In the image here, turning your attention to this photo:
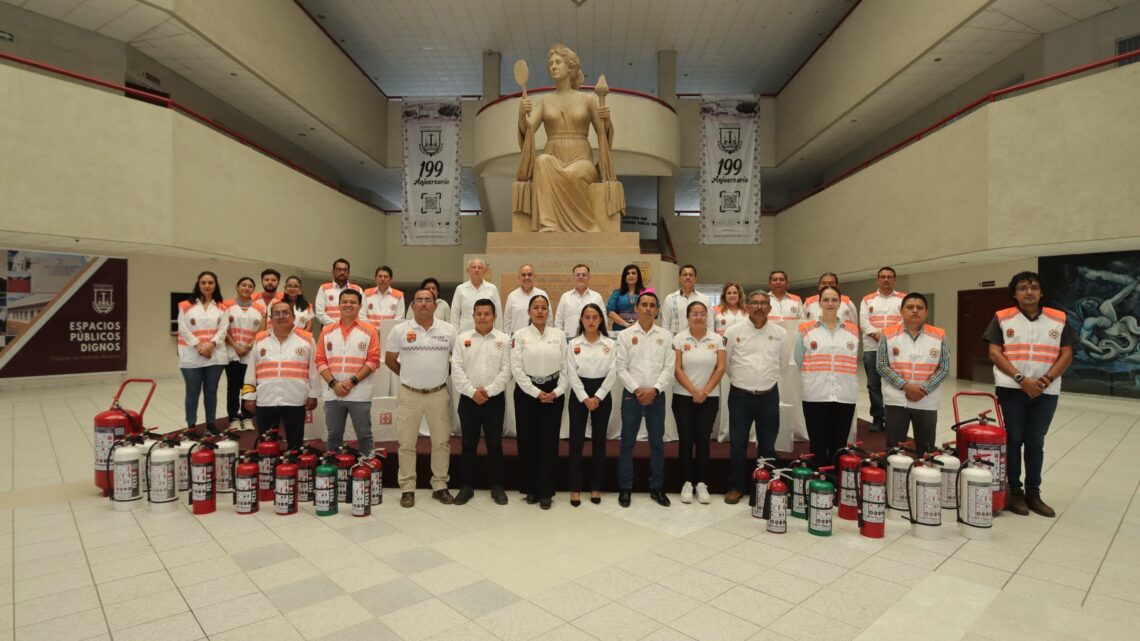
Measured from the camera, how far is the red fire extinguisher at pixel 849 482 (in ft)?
11.8

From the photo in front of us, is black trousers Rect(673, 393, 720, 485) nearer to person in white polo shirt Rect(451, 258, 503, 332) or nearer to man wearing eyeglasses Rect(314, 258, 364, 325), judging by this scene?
person in white polo shirt Rect(451, 258, 503, 332)

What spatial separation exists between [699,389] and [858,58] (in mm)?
11104

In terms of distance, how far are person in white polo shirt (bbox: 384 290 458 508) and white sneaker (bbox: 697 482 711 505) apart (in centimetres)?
169

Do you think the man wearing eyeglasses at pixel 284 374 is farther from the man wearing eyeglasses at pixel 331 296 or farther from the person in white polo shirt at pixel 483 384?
the man wearing eyeglasses at pixel 331 296

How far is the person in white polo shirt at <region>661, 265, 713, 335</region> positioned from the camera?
542 cm

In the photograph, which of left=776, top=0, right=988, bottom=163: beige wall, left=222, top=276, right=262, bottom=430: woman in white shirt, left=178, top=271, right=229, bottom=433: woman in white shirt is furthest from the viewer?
left=776, top=0, right=988, bottom=163: beige wall

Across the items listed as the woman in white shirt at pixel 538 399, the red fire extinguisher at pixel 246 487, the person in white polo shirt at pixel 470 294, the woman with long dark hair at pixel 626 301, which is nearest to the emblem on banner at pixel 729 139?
the woman with long dark hair at pixel 626 301

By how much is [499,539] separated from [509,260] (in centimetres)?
385

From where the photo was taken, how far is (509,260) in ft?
21.8

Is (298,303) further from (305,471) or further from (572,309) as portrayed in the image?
(572,309)

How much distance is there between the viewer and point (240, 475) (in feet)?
12.1

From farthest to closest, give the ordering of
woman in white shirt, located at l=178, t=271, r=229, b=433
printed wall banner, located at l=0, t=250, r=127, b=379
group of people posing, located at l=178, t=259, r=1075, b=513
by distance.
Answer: printed wall banner, located at l=0, t=250, r=127, b=379 → woman in white shirt, located at l=178, t=271, r=229, b=433 → group of people posing, located at l=178, t=259, r=1075, b=513

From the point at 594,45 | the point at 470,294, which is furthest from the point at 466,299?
the point at 594,45

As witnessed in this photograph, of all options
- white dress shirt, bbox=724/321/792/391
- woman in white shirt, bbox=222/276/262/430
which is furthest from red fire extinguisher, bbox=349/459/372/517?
white dress shirt, bbox=724/321/792/391
